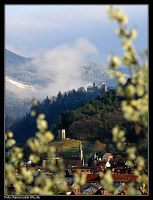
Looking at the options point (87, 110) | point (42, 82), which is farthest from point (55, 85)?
point (87, 110)

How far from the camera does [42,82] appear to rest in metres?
120

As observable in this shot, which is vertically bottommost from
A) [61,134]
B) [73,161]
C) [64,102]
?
[73,161]

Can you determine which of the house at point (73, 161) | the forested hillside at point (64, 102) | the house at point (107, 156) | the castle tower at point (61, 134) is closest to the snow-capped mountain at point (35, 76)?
the forested hillside at point (64, 102)

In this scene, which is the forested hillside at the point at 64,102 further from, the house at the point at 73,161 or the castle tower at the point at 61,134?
the house at the point at 73,161

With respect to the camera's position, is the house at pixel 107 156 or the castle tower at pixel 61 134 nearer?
the house at pixel 107 156

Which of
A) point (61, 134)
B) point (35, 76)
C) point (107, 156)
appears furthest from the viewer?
point (35, 76)

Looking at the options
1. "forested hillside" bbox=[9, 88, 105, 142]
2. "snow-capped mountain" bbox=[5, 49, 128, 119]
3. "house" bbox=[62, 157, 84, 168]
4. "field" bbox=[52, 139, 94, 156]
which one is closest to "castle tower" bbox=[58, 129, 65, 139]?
"field" bbox=[52, 139, 94, 156]

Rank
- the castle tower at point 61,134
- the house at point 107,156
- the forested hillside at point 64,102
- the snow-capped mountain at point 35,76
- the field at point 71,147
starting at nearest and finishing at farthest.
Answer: the house at point 107,156 → the field at point 71,147 → the castle tower at point 61,134 → the forested hillside at point 64,102 → the snow-capped mountain at point 35,76

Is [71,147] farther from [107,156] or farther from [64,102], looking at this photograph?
[64,102]

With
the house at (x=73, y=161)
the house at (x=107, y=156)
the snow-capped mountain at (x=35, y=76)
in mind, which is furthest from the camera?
the snow-capped mountain at (x=35, y=76)

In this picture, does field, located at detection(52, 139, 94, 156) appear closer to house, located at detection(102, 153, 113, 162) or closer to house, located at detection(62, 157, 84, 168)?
house, located at detection(62, 157, 84, 168)

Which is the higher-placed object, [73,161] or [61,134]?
[61,134]

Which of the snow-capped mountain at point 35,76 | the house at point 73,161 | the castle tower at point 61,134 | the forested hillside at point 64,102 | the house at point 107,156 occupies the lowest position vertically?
the house at point 73,161

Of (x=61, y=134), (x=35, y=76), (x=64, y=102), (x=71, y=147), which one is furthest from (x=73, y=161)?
(x=35, y=76)
